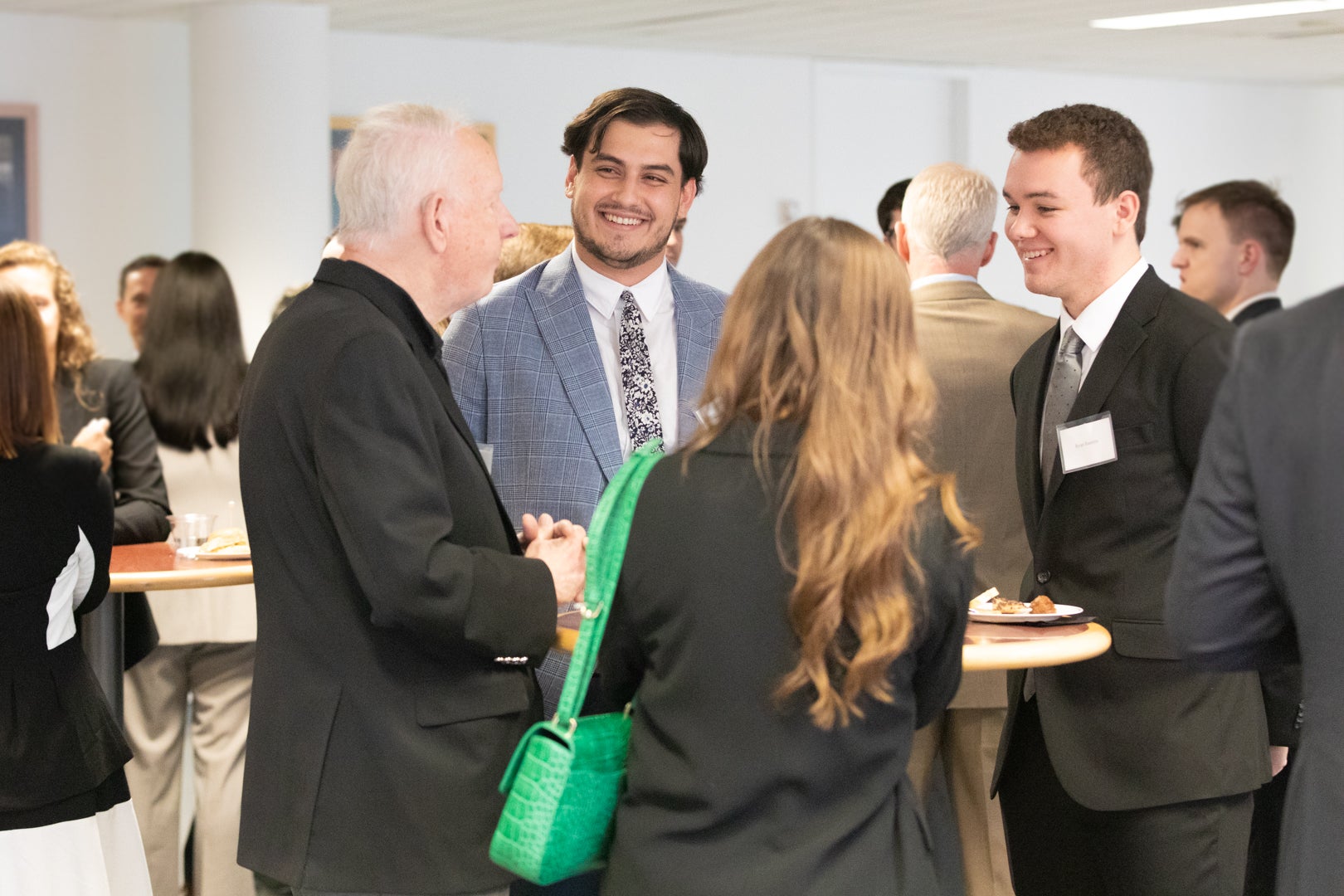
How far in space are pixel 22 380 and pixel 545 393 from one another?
0.97 metres

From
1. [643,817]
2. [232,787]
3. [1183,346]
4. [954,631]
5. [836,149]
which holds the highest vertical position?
[836,149]

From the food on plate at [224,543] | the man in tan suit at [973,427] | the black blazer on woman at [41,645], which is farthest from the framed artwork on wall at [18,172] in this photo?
the man in tan suit at [973,427]

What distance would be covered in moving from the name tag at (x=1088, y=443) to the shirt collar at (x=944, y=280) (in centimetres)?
106

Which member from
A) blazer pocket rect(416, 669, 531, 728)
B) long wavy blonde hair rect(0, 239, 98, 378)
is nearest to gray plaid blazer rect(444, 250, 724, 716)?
blazer pocket rect(416, 669, 531, 728)

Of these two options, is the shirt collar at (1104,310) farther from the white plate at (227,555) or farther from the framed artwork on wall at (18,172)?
the framed artwork on wall at (18,172)

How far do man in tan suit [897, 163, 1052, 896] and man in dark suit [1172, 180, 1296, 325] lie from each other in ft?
7.05

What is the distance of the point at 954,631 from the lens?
1812 mm

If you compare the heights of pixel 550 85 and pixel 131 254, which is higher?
pixel 550 85

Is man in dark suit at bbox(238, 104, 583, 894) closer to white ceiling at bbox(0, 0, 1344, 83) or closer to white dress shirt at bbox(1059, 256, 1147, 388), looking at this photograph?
white dress shirt at bbox(1059, 256, 1147, 388)

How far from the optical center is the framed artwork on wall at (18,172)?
8.41 meters

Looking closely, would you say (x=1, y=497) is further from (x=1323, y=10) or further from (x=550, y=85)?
(x=1323, y=10)

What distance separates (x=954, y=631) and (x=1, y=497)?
5.92 feet

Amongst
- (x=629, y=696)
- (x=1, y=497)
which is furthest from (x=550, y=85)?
(x=629, y=696)

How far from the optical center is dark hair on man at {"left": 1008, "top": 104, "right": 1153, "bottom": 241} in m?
2.76
